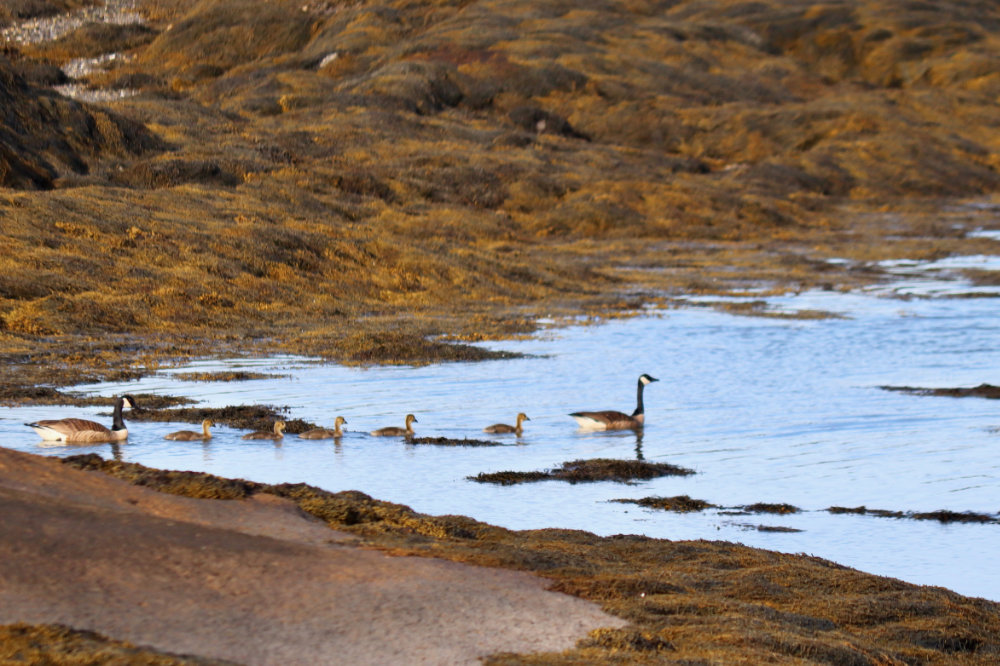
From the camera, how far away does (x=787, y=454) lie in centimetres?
1591

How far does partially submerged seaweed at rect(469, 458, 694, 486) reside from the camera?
1384cm

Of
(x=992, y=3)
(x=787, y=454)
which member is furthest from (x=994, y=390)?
(x=992, y=3)

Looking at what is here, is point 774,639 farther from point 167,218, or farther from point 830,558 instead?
point 167,218

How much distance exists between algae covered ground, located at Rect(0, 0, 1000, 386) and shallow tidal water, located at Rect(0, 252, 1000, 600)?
2417 mm

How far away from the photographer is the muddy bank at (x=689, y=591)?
7.15 metres

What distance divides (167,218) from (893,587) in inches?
1035

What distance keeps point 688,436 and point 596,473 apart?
3310mm

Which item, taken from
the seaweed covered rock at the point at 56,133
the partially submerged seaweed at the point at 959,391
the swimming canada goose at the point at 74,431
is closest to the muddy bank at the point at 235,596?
the swimming canada goose at the point at 74,431

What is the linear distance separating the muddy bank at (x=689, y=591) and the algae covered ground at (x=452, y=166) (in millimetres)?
10572

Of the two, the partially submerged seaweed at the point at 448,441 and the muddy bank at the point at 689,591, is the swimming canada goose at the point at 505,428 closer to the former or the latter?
the partially submerged seaweed at the point at 448,441

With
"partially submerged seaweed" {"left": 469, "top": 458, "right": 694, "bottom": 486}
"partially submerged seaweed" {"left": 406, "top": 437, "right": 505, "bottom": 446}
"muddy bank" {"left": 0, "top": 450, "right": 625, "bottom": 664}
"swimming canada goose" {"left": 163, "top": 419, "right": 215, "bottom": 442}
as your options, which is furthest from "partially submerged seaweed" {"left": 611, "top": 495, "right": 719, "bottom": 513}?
"swimming canada goose" {"left": 163, "top": 419, "right": 215, "bottom": 442}

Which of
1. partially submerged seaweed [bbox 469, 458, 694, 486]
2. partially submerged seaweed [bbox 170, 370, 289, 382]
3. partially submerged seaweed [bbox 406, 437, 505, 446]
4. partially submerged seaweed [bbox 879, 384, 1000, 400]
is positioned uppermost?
partially submerged seaweed [bbox 170, 370, 289, 382]

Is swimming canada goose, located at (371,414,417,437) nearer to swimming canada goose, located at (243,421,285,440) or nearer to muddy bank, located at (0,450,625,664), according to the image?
swimming canada goose, located at (243,421,285,440)

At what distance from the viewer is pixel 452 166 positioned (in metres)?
57.0
